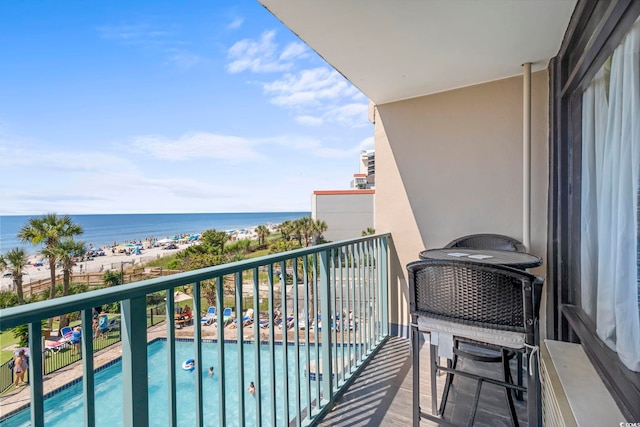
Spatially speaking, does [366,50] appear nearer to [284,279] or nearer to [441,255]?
[441,255]

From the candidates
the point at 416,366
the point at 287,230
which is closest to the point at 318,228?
the point at 287,230

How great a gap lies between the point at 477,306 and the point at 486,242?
1.67 m

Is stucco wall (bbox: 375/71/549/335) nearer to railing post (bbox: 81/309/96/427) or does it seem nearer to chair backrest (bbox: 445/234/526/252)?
chair backrest (bbox: 445/234/526/252)

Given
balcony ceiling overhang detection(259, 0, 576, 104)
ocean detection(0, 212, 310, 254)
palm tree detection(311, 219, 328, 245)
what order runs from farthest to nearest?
1. ocean detection(0, 212, 310, 254)
2. palm tree detection(311, 219, 328, 245)
3. balcony ceiling overhang detection(259, 0, 576, 104)

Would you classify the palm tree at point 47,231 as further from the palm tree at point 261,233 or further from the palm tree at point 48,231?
the palm tree at point 261,233

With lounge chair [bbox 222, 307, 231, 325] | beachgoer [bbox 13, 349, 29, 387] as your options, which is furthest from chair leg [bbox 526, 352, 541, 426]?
beachgoer [bbox 13, 349, 29, 387]

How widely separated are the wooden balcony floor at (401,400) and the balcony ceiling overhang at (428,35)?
8.57ft

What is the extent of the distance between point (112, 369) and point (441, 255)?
2.00 meters

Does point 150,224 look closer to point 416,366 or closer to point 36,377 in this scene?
point 416,366

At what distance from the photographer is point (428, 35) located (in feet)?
7.27

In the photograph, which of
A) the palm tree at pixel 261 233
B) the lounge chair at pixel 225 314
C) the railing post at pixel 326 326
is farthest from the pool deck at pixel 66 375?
the palm tree at pixel 261 233

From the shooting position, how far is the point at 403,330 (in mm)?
3418

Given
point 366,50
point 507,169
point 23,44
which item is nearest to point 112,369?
point 366,50

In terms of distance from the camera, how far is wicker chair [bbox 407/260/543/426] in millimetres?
1382
